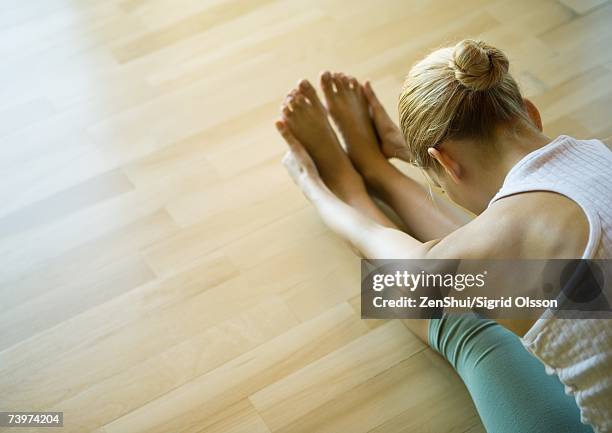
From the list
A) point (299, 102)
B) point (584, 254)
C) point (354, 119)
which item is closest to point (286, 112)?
point (299, 102)

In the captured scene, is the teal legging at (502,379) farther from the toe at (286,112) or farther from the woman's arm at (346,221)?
the toe at (286,112)

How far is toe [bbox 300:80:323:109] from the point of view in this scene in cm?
161

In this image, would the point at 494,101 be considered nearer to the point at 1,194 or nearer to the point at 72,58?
the point at 1,194

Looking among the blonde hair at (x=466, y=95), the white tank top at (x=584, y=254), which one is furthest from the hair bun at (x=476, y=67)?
the white tank top at (x=584, y=254)

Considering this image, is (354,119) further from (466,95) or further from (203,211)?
(466,95)

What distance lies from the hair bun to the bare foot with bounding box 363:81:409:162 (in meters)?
0.53

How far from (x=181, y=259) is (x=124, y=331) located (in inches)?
7.4

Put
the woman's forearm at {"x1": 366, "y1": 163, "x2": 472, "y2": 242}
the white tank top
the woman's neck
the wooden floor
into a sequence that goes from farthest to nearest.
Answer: the woman's forearm at {"x1": 366, "y1": 163, "x2": 472, "y2": 242} → the wooden floor → the woman's neck → the white tank top

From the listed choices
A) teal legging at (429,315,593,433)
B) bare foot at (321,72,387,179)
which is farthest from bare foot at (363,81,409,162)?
teal legging at (429,315,593,433)

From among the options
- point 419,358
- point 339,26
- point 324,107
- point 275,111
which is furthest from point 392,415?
point 339,26

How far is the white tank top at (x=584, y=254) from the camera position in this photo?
35.8 inches

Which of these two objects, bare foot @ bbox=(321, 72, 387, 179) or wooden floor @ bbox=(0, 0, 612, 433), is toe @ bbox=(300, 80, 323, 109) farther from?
wooden floor @ bbox=(0, 0, 612, 433)

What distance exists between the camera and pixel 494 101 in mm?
1038

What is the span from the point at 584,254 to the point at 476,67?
285mm
